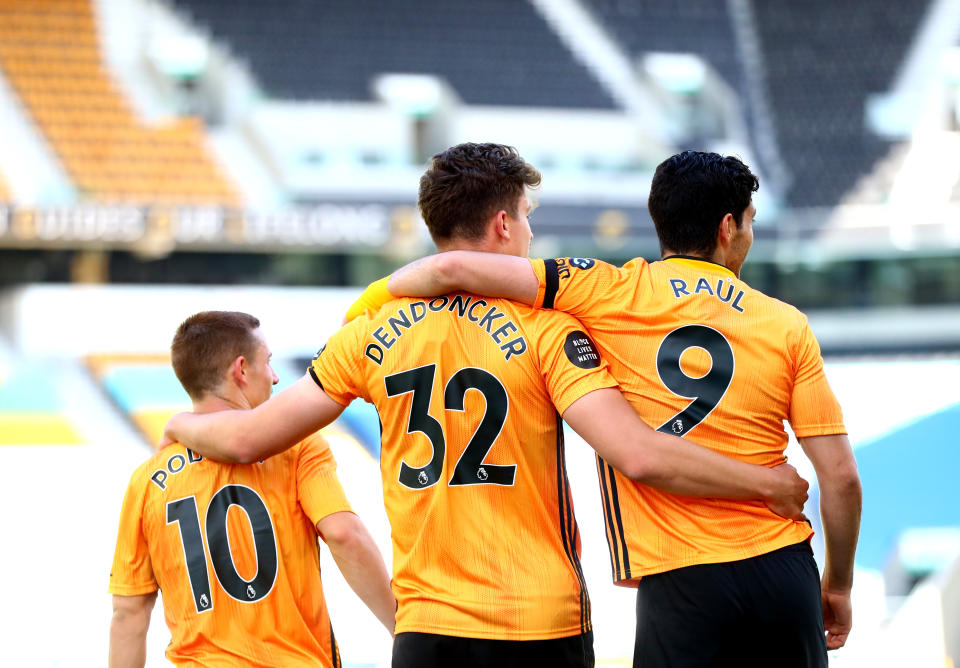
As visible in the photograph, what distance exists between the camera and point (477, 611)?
69.5 inches

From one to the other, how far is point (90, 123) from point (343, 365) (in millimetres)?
14050

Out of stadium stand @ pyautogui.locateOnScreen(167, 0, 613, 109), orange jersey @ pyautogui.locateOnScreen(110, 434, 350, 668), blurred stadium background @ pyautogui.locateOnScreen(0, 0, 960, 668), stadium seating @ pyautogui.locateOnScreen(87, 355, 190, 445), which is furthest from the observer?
stadium stand @ pyautogui.locateOnScreen(167, 0, 613, 109)

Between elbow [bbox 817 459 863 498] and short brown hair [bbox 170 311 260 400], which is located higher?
short brown hair [bbox 170 311 260 400]

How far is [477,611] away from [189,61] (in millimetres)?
14942

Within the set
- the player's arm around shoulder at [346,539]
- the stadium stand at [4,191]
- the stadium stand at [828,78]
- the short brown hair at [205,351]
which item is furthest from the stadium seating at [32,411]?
the stadium stand at [828,78]

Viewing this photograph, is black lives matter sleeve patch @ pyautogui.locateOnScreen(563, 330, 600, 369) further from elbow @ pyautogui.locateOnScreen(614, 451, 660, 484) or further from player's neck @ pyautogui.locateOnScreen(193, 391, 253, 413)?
player's neck @ pyautogui.locateOnScreen(193, 391, 253, 413)

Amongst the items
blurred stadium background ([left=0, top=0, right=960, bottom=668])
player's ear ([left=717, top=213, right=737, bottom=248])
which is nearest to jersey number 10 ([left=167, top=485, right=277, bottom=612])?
player's ear ([left=717, top=213, right=737, bottom=248])

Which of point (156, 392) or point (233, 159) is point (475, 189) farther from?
point (233, 159)

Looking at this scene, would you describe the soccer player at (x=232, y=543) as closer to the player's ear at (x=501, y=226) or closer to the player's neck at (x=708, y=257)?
the player's ear at (x=501, y=226)

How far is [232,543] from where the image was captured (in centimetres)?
211

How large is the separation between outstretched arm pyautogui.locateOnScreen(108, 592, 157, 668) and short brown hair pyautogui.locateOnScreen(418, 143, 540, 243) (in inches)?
44.8

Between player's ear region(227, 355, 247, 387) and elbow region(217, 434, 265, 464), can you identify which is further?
player's ear region(227, 355, 247, 387)

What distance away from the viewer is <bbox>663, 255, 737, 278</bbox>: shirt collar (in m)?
1.96

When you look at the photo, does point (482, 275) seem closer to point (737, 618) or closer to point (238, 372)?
point (238, 372)
